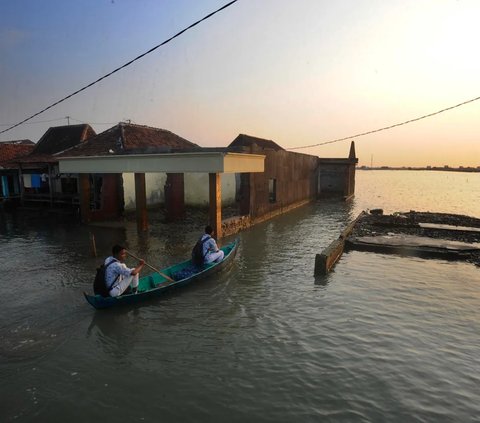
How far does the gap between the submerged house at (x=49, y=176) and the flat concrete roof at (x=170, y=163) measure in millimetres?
4296

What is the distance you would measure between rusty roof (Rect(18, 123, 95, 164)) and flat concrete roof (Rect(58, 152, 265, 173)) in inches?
387

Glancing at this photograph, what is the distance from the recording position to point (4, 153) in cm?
3052

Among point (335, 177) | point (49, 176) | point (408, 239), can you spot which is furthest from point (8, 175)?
point (335, 177)

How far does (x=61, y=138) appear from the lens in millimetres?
30281

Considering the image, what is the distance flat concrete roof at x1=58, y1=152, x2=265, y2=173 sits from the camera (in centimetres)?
1541

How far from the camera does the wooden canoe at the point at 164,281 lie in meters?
8.47

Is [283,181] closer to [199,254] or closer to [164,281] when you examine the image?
[199,254]

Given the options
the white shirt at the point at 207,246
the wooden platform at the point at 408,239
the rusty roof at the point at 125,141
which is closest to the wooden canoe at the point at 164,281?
the white shirt at the point at 207,246

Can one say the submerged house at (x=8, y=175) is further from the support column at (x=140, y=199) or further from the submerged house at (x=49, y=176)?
the support column at (x=140, y=199)

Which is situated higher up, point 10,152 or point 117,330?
point 10,152

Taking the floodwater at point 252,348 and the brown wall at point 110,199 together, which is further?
the brown wall at point 110,199

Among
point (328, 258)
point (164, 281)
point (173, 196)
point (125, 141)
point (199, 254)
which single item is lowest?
point (164, 281)

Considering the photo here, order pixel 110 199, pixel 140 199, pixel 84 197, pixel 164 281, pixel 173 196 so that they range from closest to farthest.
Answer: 1. pixel 164 281
2. pixel 140 199
3. pixel 84 197
4. pixel 173 196
5. pixel 110 199

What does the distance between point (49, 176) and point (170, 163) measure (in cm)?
1247
